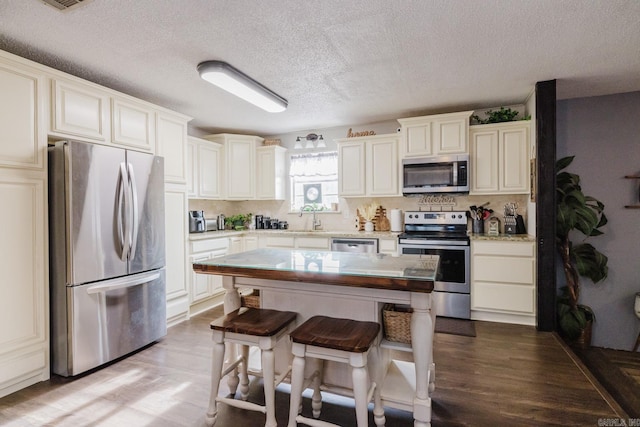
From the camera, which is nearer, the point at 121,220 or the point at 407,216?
the point at 121,220

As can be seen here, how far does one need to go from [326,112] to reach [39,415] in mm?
3793

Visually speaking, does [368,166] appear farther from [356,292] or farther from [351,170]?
[356,292]

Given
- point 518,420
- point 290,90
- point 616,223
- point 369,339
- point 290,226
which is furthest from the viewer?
point 290,226

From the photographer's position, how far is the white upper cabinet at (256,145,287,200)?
5.02 metres

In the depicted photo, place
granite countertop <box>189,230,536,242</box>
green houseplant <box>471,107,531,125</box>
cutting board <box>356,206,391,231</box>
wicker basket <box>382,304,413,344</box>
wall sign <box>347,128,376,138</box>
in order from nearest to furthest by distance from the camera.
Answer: wicker basket <box>382,304,413,344</box>, granite countertop <box>189,230,536,242</box>, green houseplant <box>471,107,531,125</box>, wall sign <box>347,128,376,138</box>, cutting board <box>356,206,391,231</box>

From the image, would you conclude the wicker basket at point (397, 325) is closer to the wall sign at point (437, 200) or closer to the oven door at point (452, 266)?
the oven door at point (452, 266)

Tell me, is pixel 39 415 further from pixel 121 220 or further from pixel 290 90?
pixel 290 90

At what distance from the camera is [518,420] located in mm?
1941

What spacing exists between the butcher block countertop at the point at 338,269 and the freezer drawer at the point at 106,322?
4.08ft

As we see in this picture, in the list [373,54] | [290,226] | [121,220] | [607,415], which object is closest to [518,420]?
[607,415]

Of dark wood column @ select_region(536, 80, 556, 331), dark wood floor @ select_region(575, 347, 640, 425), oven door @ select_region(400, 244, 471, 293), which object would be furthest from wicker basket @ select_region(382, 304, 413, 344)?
dark wood column @ select_region(536, 80, 556, 331)

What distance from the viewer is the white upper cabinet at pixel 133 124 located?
9.77ft

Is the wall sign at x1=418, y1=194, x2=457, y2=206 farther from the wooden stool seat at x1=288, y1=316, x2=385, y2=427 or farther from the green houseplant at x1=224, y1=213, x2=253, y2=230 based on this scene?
the wooden stool seat at x1=288, y1=316, x2=385, y2=427

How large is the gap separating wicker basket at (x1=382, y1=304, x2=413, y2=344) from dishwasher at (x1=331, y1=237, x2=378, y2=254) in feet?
7.30
